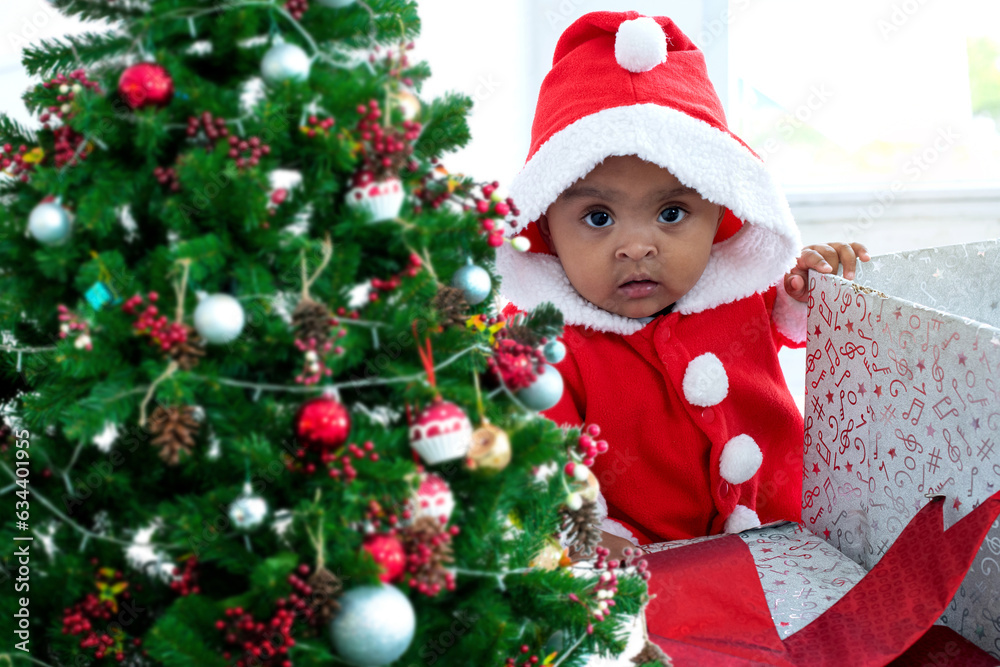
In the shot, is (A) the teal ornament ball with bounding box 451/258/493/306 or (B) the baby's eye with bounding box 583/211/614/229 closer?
(A) the teal ornament ball with bounding box 451/258/493/306

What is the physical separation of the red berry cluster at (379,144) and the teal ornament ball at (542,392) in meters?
0.19

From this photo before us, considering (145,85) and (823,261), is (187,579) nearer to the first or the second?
(145,85)

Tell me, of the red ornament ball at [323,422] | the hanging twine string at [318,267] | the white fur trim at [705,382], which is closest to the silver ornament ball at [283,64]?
the hanging twine string at [318,267]

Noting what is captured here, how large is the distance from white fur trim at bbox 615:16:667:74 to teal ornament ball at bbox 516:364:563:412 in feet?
1.70

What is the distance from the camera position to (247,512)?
500 mm

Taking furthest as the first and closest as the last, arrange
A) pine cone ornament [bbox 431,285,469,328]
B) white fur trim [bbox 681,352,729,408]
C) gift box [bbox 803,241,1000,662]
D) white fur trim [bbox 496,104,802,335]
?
white fur trim [bbox 681,352,729,408] → white fur trim [bbox 496,104,802,335] → gift box [bbox 803,241,1000,662] → pine cone ornament [bbox 431,285,469,328]

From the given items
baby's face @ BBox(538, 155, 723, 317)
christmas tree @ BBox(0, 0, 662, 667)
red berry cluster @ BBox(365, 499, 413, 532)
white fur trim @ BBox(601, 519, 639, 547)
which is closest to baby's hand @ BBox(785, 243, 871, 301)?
baby's face @ BBox(538, 155, 723, 317)

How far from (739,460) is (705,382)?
113 mm

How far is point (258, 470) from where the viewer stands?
0.52 metres

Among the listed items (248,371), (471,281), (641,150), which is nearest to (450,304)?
(471,281)

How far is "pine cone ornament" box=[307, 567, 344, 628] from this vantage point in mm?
488

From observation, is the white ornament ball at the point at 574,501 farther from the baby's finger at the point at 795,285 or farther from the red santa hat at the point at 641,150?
the baby's finger at the point at 795,285

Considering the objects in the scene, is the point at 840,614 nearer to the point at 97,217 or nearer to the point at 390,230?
the point at 390,230

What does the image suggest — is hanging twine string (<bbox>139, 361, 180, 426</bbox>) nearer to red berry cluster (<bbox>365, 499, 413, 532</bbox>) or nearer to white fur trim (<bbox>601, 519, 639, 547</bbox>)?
red berry cluster (<bbox>365, 499, 413, 532</bbox>)
